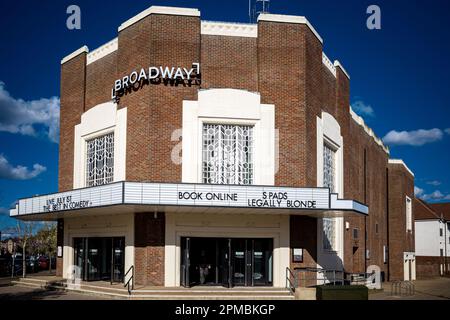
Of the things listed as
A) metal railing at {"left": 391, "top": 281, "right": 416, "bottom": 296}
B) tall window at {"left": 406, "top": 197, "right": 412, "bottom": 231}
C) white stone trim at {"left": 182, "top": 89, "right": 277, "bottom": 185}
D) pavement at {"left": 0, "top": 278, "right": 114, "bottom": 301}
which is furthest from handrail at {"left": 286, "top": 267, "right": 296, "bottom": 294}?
tall window at {"left": 406, "top": 197, "right": 412, "bottom": 231}

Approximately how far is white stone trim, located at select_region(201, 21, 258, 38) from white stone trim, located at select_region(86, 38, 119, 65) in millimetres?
4832

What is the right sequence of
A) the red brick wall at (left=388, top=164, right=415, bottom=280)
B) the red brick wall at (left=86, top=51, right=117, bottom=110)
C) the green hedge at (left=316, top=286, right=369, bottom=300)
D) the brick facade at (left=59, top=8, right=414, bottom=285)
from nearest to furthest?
the green hedge at (left=316, top=286, right=369, bottom=300)
the brick facade at (left=59, top=8, right=414, bottom=285)
the red brick wall at (left=86, top=51, right=117, bottom=110)
the red brick wall at (left=388, top=164, right=415, bottom=280)

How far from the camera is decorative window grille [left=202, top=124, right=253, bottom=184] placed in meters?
24.8

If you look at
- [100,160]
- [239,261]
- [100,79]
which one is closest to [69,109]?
[100,79]

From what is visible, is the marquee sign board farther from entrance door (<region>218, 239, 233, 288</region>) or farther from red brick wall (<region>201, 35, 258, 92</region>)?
red brick wall (<region>201, 35, 258, 92</region>)

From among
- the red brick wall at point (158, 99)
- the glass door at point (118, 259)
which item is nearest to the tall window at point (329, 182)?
the red brick wall at point (158, 99)

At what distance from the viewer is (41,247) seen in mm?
64438

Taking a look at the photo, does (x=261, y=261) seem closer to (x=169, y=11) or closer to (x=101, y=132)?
(x=101, y=132)

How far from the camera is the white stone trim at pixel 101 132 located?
2575cm

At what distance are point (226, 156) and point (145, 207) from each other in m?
4.54

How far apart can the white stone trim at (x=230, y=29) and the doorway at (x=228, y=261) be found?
9.26 m

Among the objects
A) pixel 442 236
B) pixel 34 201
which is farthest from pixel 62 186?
pixel 442 236

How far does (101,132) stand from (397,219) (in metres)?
29.7

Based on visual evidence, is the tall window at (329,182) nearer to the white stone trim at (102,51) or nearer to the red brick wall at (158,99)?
the red brick wall at (158,99)
